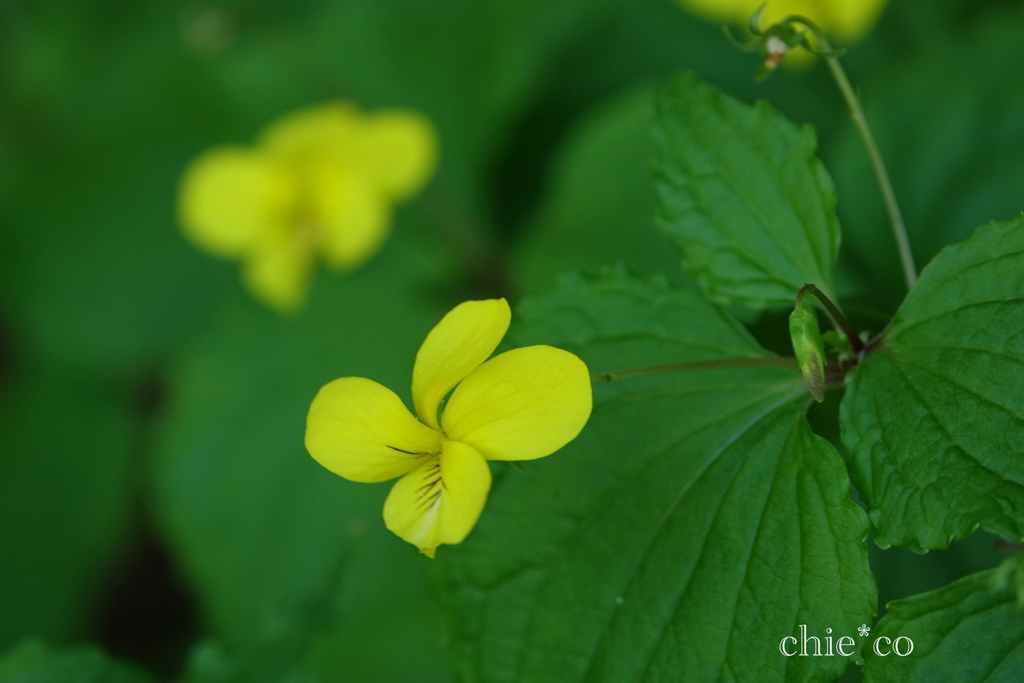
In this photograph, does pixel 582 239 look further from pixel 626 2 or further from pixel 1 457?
pixel 1 457

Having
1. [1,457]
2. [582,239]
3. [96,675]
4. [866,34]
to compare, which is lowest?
[1,457]

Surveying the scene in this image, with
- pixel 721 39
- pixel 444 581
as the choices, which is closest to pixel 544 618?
pixel 444 581

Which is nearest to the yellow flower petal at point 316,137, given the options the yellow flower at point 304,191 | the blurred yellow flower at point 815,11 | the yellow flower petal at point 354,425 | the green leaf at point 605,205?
the yellow flower at point 304,191

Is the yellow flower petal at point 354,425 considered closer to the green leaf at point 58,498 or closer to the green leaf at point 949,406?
the green leaf at point 949,406

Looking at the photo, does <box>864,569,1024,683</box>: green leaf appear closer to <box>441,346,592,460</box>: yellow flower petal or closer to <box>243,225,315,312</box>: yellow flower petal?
<box>441,346,592,460</box>: yellow flower petal

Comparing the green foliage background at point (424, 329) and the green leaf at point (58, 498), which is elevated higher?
the green foliage background at point (424, 329)

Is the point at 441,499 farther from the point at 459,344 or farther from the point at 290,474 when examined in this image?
the point at 290,474

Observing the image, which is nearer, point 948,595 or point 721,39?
point 948,595

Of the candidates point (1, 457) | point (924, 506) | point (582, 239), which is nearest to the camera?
point (924, 506)
